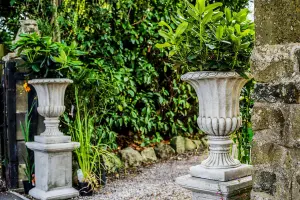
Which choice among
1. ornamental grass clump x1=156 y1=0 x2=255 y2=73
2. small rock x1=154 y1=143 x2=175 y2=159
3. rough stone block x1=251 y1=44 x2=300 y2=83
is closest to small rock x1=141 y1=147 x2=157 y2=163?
small rock x1=154 y1=143 x2=175 y2=159

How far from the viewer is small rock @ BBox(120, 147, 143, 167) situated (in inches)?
233

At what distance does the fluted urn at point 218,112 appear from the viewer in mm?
2730

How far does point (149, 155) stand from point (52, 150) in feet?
7.36

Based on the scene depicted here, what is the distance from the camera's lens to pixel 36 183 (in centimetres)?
446

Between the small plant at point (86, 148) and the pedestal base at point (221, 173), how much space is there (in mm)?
1949

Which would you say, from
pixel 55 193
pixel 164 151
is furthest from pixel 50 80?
pixel 164 151

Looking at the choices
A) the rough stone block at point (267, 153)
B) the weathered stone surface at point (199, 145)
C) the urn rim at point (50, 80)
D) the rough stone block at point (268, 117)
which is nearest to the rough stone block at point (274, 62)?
the rough stone block at point (268, 117)

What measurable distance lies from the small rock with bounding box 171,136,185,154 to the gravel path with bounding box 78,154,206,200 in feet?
1.30

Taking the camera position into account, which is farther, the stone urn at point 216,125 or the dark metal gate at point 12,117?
the dark metal gate at point 12,117

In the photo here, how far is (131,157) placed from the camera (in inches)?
235

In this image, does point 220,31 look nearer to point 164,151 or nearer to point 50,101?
point 50,101

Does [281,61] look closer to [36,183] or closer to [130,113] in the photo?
[36,183]

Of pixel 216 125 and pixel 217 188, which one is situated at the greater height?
pixel 216 125

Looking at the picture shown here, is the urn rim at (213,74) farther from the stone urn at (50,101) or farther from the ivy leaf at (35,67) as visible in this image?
the ivy leaf at (35,67)
